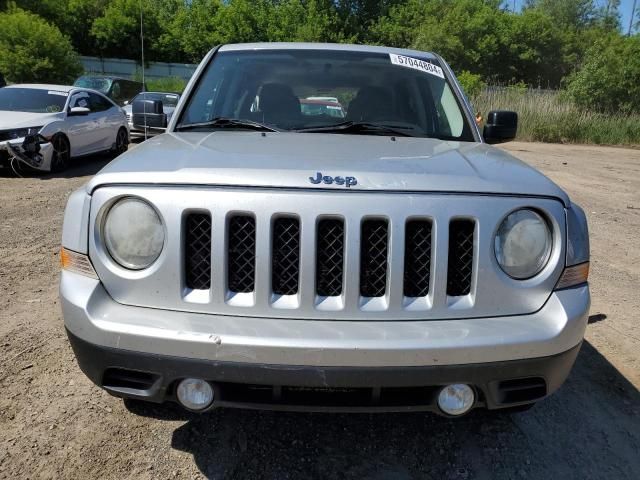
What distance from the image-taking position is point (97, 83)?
53.2ft

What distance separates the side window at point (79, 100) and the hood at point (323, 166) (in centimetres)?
855

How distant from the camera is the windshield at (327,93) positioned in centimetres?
323

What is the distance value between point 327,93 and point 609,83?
25.3m

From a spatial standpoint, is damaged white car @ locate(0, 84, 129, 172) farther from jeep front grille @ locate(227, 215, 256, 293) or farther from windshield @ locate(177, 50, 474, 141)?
jeep front grille @ locate(227, 215, 256, 293)

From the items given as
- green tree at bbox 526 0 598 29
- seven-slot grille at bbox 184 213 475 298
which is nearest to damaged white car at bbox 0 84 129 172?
seven-slot grille at bbox 184 213 475 298

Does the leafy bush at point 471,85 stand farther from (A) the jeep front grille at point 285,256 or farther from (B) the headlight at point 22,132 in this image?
(A) the jeep front grille at point 285,256

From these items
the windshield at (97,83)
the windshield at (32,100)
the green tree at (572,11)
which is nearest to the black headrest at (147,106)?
the windshield at (32,100)

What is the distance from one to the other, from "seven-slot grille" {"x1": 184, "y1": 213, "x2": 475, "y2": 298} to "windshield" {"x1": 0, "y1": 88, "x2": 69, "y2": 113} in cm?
901

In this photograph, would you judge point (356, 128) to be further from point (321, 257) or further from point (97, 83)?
point (97, 83)

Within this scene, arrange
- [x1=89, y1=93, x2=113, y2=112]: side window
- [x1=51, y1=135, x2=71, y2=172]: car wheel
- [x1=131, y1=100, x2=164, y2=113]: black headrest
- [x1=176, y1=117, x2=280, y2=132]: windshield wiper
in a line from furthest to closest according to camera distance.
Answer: [x1=89, y1=93, x2=113, y2=112]: side window < [x1=51, y1=135, x2=71, y2=172]: car wheel < [x1=131, y1=100, x2=164, y2=113]: black headrest < [x1=176, y1=117, x2=280, y2=132]: windshield wiper

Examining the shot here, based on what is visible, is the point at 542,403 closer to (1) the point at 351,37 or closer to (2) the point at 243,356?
(2) the point at 243,356

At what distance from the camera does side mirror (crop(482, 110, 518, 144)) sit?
3707 millimetres

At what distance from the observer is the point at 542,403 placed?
2.98 m

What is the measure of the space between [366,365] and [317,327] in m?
0.21
